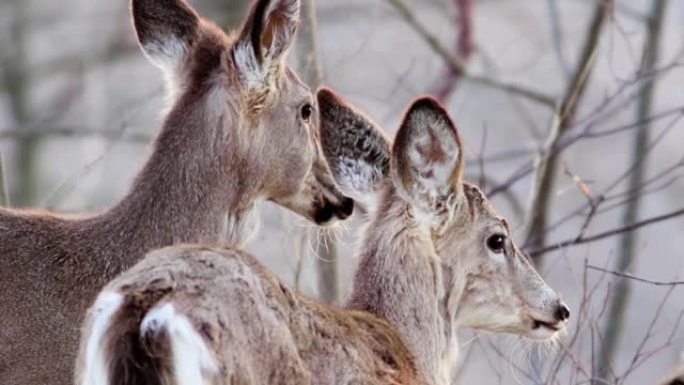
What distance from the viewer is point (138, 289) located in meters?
6.87

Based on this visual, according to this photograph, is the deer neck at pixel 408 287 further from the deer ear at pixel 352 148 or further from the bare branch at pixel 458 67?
the bare branch at pixel 458 67

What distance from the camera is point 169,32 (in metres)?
9.50

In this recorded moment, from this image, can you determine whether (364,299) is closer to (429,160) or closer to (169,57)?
(429,160)

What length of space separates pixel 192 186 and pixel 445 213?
1.14 m

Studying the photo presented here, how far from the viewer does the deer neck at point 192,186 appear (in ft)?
29.2

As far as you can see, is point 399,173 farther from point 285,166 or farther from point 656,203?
point 656,203

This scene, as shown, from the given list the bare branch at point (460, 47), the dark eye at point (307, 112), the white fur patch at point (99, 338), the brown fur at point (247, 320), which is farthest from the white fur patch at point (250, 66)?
the bare branch at point (460, 47)

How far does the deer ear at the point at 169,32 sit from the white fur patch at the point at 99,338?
274cm

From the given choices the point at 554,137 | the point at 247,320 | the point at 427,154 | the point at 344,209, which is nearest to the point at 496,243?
the point at 427,154

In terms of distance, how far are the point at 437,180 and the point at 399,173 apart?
0.17 metres

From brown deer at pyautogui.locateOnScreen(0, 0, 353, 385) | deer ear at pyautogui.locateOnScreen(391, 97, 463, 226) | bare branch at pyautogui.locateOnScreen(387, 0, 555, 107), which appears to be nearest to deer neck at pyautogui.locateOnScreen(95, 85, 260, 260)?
brown deer at pyautogui.locateOnScreen(0, 0, 353, 385)

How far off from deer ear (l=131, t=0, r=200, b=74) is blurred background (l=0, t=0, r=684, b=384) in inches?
35.9

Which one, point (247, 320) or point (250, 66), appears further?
point (250, 66)

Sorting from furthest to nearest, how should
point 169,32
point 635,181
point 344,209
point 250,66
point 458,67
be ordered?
point 635,181
point 458,67
point 344,209
point 169,32
point 250,66
